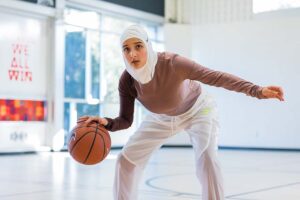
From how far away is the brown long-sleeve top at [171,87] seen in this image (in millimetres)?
3199

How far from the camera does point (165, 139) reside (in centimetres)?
357

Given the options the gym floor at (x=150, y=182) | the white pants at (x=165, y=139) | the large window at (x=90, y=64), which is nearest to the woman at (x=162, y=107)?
the white pants at (x=165, y=139)

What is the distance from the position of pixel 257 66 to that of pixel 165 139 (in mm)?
10052

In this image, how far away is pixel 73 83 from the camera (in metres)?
12.6

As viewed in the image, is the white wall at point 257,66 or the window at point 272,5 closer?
the white wall at point 257,66

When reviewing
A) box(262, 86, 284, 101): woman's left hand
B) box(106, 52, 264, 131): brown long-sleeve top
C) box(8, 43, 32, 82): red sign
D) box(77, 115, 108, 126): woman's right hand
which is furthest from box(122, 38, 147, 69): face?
box(8, 43, 32, 82): red sign

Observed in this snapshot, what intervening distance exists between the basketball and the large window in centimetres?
890

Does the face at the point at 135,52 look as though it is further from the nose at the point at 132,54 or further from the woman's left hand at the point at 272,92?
the woman's left hand at the point at 272,92

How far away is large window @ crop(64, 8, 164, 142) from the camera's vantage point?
40.8ft

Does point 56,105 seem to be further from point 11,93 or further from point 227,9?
point 227,9

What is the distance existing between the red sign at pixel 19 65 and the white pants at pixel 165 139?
7.97 m

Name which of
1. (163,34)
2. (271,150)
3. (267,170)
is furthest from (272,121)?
(267,170)

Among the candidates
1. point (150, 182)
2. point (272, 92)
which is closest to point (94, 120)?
point (272, 92)

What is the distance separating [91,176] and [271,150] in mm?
7555
